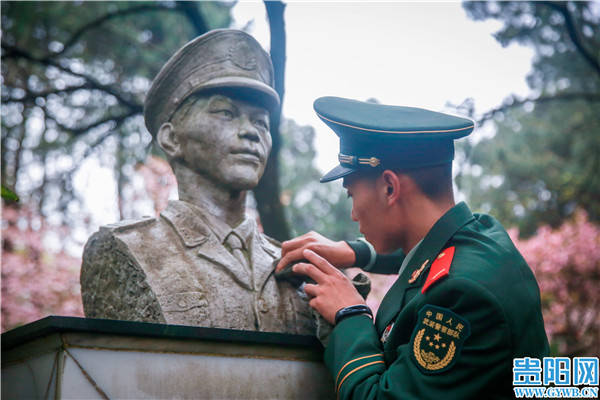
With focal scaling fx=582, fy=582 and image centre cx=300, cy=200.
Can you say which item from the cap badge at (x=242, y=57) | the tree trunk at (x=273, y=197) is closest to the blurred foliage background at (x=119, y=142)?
the tree trunk at (x=273, y=197)

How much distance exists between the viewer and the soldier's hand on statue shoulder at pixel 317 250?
8.46ft

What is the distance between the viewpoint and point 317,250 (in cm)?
261

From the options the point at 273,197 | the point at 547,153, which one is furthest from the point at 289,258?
the point at 547,153

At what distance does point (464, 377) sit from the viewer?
1.70m

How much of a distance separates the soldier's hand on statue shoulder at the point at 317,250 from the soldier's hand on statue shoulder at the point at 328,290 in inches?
6.8

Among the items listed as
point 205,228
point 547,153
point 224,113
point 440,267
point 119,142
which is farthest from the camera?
point 547,153

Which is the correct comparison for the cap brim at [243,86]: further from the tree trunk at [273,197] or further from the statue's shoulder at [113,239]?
the tree trunk at [273,197]

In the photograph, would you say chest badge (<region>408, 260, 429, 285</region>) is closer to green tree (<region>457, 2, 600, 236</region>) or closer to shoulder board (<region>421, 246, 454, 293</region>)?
shoulder board (<region>421, 246, 454, 293</region>)

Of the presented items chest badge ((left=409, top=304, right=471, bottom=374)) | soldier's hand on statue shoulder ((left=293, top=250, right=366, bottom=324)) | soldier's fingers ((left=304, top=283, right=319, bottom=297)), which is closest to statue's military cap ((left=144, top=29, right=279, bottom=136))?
soldier's hand on statue shoulder ((left=293, top=250, right=366, bottom=324))

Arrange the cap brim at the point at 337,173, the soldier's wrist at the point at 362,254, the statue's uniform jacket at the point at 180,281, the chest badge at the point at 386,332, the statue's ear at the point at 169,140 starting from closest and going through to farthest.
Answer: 1. the chest badge at the point at 386,332
2. the cap brim at the point at 337,173
3. the statue's uniform jacket at the point at 180,281
4. the soldier's wrist at the point at 362,254
5. the statue's ear at the point at 169,140

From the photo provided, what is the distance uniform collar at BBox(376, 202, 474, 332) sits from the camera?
6.81 feet

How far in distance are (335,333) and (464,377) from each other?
0.52 metres

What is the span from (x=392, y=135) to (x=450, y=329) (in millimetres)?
772

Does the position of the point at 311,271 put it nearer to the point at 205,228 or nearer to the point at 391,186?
the point at 391,186
